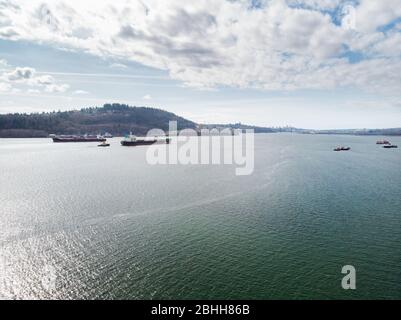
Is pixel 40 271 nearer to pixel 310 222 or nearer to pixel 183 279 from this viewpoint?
pixel 183 279

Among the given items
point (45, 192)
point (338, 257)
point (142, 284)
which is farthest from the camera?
point (45, 192)

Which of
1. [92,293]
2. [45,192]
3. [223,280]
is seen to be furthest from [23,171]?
[223,280]

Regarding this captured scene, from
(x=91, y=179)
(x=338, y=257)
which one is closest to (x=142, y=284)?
(x=338, y=257)

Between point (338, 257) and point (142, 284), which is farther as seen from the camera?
point (338, 257)

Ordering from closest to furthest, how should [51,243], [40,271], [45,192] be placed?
[40,271]
[51,243]
[45,192]
